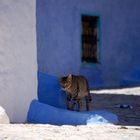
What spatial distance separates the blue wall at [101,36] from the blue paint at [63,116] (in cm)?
538

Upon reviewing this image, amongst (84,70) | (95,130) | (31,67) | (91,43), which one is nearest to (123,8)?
(91,43)

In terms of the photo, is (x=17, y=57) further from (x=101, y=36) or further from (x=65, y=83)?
(x=101, y=36)

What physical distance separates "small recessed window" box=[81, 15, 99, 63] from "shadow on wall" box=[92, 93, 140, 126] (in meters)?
2.42

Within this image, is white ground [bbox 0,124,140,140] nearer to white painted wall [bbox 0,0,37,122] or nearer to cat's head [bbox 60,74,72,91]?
white painted wall [bbox 0,0,37,122]

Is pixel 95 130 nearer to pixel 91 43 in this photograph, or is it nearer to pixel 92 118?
pixel 92 118

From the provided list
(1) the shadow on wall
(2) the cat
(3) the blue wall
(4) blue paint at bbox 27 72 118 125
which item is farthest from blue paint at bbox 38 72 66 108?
(3) the blue wall

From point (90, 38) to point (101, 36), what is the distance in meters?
0.42

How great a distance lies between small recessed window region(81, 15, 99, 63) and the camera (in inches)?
518

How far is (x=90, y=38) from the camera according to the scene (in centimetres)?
1328

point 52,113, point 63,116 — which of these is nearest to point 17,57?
point 52,113

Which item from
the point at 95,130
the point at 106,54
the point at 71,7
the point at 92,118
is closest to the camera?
the point at 95,130

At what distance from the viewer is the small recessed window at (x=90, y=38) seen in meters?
13.2

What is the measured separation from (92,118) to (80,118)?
175 millimetres

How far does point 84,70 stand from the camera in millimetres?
12992
